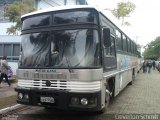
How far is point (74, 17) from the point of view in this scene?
778 cm

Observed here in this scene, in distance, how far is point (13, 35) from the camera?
2325 cm

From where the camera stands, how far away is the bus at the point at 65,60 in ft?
24.1

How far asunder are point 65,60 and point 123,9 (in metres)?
25.8

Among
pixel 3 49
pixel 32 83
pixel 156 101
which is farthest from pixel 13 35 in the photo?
pixel 32 83

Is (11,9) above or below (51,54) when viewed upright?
above

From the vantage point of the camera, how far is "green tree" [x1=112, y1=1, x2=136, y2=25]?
106 feet

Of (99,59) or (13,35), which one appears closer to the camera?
(99,59)

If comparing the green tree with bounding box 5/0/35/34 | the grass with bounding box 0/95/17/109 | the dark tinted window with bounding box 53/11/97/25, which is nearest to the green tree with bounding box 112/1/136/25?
the green tree with bounding box 5/0/35/34

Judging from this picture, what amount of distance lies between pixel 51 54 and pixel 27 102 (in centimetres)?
146

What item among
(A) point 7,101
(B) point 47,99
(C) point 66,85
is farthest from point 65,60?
(A) point 7,101

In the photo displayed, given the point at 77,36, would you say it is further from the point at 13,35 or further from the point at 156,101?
the point at 13,35

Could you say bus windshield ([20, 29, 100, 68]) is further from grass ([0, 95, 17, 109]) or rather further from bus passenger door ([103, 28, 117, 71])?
grass ([0, 95, 17, 109])

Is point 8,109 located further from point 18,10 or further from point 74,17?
point 18,10

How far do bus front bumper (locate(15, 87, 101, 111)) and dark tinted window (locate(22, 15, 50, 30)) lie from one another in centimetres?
181
